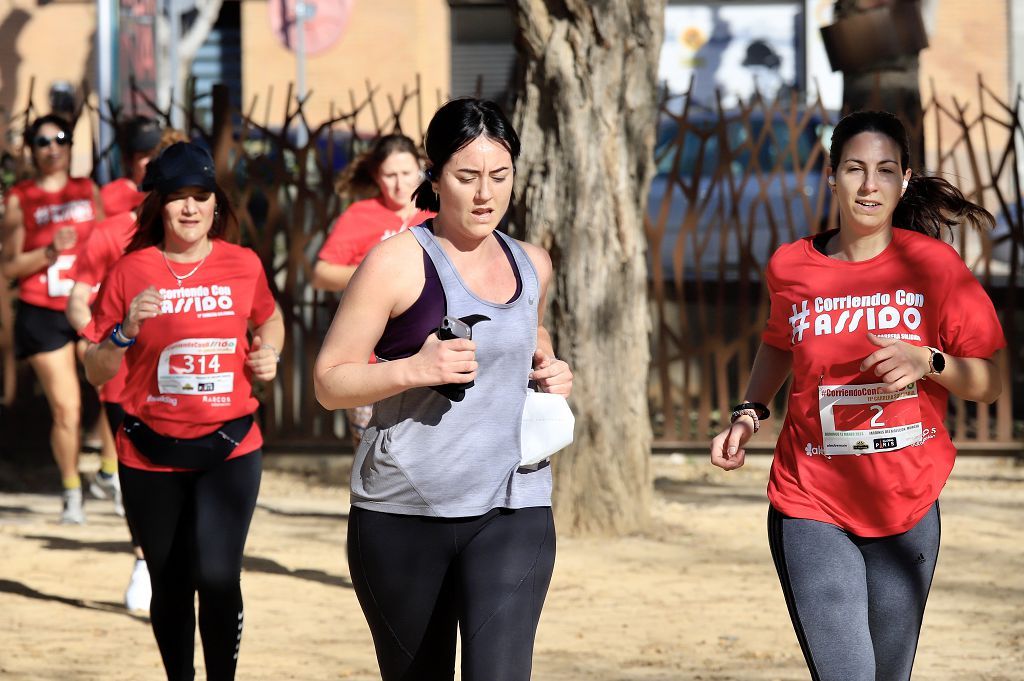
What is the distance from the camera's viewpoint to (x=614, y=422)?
825 cm

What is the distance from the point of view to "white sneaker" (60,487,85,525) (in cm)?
880

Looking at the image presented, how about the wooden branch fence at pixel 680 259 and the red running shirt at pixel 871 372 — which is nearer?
the red running shirt at pixel 871 372

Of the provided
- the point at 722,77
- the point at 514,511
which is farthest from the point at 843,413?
the point at 722,77

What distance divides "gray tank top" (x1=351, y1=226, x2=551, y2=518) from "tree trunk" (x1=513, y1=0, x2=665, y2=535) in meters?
4.72

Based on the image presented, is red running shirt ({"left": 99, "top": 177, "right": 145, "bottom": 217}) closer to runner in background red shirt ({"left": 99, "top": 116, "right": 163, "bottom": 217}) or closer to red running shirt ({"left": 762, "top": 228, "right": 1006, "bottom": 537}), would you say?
runner in background red shirt ({"left": 99, "top": 116, "right": 163, "bottom": 217})

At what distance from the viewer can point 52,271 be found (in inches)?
343

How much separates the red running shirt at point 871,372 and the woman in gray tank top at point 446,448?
2.24ft

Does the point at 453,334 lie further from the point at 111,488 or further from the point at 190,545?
the point at 111,488

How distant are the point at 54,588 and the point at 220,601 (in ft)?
10.3

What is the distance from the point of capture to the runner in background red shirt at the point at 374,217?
678 cm

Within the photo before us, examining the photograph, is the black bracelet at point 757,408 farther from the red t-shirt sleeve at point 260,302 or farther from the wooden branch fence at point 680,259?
the wooden branch fence at point 680,259

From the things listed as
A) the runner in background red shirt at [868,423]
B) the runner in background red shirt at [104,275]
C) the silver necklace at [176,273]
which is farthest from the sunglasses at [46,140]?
the runner in background red shirt at [868,423]

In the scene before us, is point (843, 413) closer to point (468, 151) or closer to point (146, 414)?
point (468, 151)

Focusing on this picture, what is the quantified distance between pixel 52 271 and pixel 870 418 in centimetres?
622
